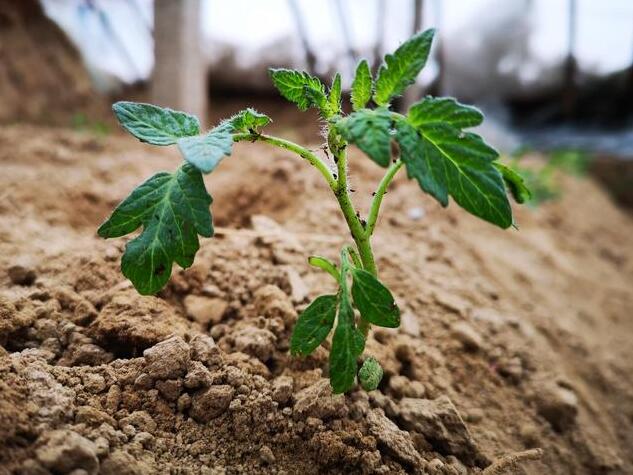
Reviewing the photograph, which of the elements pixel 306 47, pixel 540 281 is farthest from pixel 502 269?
pixel 306 47

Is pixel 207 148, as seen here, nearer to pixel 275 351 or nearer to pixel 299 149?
pixel 299 149

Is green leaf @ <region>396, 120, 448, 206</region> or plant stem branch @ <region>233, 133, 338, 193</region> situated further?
plant stem branch @ <region>233, 133, 338, 193</region>

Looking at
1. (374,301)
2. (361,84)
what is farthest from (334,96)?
(374,301)

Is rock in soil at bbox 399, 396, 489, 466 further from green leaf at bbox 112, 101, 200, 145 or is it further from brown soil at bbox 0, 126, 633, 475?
green leaf at bbox 112, 101, 200, 145

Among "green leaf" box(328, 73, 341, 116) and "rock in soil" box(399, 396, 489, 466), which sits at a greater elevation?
"green leaf" box(328, 73, 341, 116)

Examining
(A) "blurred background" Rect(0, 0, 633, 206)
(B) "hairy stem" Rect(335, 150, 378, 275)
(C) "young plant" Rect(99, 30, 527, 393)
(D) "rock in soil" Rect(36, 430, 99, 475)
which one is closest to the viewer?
(D) "rock in soil" Rect(36, 430, 99, 475)

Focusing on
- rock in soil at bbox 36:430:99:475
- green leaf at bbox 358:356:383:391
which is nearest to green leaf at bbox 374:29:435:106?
green leaf at bbox 358:356:383:391

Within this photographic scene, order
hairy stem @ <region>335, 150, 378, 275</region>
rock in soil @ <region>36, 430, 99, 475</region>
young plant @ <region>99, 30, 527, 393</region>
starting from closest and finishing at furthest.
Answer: rock in soil @ <region>36, 430, 99, 475</region>
young plant @ <region>99, 30, 527, 393</region>
hairy stem @ <region>335, 150, 378, 275</region>
